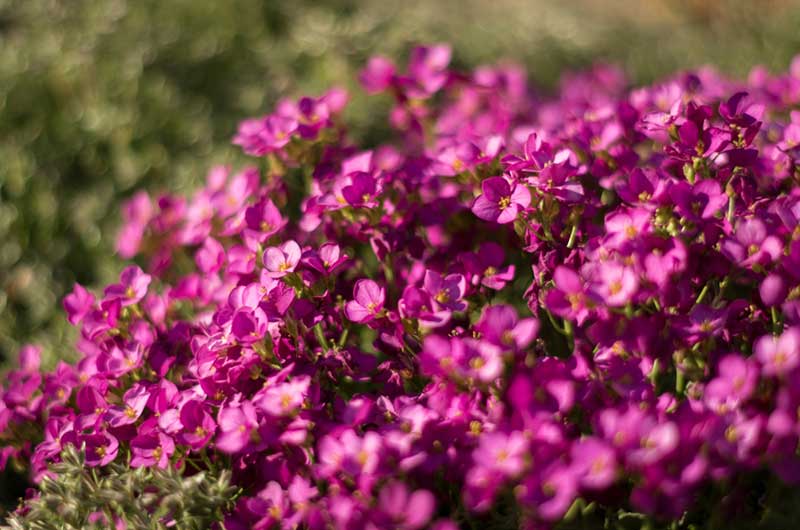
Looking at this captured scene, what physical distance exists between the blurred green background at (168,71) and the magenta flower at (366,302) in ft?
3.75

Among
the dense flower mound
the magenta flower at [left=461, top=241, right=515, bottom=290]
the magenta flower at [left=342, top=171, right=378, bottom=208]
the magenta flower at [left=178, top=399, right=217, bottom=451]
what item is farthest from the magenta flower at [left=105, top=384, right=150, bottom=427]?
the magenta flower at [left=461, top=241, right=515, bottom=290]

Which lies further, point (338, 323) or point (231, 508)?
point (338, 323)

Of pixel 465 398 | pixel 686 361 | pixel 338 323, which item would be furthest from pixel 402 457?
pixel 686 361

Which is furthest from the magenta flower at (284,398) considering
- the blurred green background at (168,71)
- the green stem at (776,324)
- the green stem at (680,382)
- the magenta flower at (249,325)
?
the blurred green background at (168,71)

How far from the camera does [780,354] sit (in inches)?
49.5

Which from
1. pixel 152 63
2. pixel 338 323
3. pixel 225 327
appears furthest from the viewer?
pixel 152 63

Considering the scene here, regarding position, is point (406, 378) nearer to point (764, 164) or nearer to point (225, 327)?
point (225, 327)

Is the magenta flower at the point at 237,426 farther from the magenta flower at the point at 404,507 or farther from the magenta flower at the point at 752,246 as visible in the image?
the magenta flower at the point at 752,246

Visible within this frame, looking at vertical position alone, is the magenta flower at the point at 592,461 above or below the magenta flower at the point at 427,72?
above

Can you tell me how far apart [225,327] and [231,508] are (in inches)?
13.4

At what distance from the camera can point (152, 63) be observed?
3.59m

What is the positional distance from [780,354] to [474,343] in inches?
18.4

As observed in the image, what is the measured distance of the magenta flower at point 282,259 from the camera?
1.57m

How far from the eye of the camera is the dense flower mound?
1.24m
